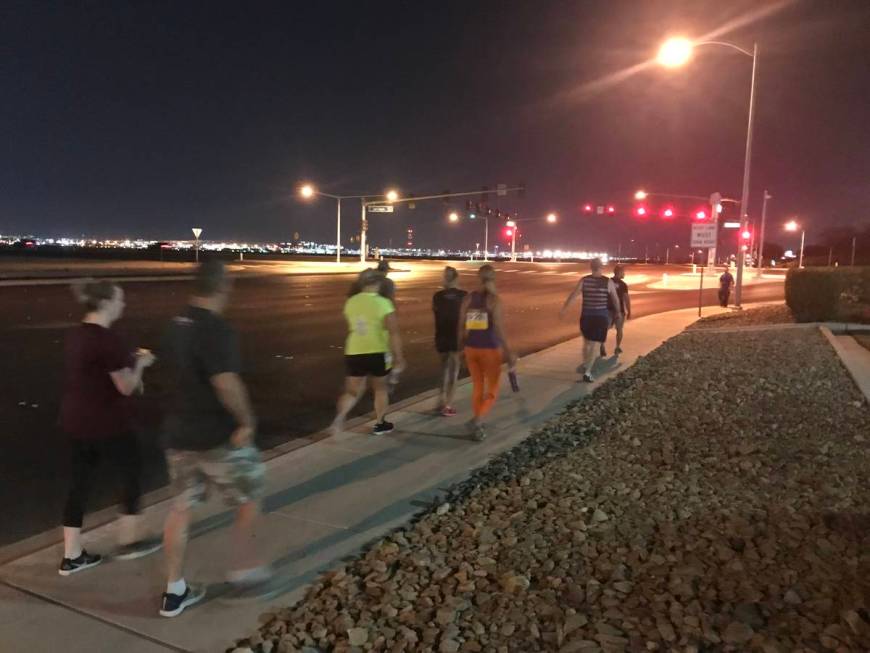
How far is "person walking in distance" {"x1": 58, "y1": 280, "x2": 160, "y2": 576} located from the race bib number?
340cm

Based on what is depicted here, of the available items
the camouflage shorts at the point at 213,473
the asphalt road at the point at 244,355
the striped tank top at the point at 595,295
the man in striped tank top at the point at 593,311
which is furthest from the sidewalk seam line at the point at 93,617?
the striped tank top at the point at 595,295

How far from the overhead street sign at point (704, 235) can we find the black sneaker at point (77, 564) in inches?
716

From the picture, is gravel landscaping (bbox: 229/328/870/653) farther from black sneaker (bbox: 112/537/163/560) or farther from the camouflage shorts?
black sneaker (bbox: 112/537/163/560)

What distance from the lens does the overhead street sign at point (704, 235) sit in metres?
19.9

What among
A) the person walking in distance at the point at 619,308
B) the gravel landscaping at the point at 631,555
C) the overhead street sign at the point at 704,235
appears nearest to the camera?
the gravel landscaping at the point at 631,555

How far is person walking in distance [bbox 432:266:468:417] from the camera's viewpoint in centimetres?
821

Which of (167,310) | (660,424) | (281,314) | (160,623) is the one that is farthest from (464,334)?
(167,310)

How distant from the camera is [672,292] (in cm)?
3462

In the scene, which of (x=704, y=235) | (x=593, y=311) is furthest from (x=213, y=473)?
(x=704, y=235)

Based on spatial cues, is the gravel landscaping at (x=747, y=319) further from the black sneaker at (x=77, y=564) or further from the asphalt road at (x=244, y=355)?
the black sneaker at (x=77, y=564)

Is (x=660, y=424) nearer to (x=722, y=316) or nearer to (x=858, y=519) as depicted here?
(x=858, y=519)

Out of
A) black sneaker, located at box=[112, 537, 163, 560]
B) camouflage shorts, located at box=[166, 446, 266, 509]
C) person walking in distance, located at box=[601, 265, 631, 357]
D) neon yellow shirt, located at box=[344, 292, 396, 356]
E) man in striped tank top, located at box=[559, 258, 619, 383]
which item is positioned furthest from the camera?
person walking in distance, located at box=[601, 265, 631, 357]

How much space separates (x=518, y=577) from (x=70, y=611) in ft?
7.81

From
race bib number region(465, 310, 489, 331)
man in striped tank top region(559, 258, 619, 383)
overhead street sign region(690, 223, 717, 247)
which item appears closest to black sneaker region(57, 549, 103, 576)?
race bib number region(465, 310, 489, 331)
